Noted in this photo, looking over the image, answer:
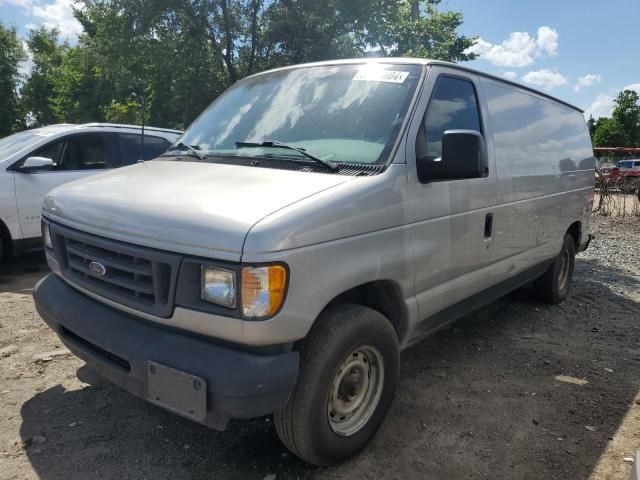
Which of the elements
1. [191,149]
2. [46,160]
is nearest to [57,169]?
[46,160]

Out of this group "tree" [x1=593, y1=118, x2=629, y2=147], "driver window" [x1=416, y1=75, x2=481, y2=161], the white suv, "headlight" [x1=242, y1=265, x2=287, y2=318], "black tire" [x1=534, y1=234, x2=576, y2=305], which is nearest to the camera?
"headlight" [x1=242, y1=265, x2=287, y2=318]

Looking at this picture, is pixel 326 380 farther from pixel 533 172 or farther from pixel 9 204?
pixel 9 204

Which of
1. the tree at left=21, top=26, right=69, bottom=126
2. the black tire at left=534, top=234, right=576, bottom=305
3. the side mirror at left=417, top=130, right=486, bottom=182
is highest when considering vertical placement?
the tree at left=21, top=26, right=69, bottom=126

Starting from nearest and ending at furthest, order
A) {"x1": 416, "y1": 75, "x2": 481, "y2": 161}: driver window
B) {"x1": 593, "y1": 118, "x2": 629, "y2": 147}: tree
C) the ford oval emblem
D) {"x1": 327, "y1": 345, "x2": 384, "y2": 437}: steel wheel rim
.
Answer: the ford oval emblem
{"x1": 327, "y1": 345, "x2": 384, "y2": 437}: steel wheel rim
{"x1": 416, "y1": 75, "x2": 481, "y2": 161}: driver window
{"x1": 593, "y1": 118, "x2": 629, "y2": 147}: tree

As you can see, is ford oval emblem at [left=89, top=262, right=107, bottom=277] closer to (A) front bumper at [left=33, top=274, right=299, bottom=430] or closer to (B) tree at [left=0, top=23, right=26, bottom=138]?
(A) front bumper at [left=33, top=274, right=299, bottom=430]

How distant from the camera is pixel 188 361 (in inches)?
84.2

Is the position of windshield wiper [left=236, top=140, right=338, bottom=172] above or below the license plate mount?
above

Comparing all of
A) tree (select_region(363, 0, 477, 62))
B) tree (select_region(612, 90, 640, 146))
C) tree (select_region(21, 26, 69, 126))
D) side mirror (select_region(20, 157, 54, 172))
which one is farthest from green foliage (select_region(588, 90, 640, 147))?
side mirror (select_region(20, 157, 54, 172))

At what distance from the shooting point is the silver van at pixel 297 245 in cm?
213

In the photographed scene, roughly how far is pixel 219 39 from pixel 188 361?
14371mm

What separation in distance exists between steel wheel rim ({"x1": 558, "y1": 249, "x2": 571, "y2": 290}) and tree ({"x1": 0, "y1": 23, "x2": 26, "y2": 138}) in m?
35.6

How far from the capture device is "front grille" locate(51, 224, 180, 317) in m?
2.24

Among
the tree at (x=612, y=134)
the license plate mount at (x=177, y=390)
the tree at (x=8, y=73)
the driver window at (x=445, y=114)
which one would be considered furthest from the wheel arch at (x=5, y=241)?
→ the tree at (x=612, y=134)

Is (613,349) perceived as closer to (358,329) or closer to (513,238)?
(513,238)
